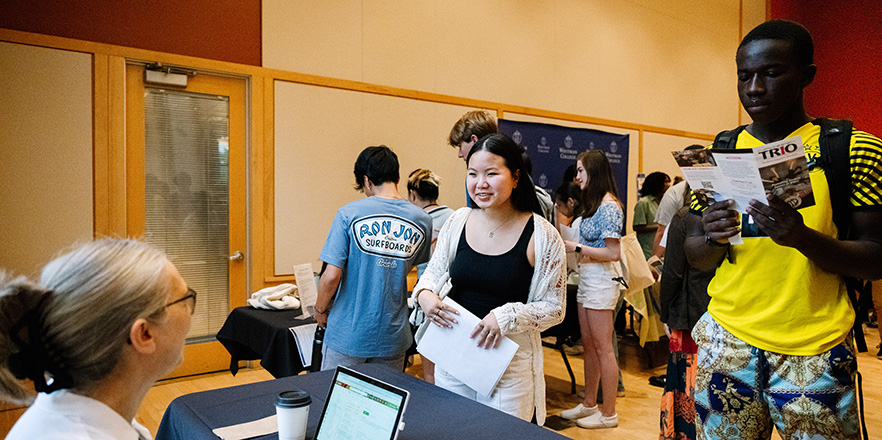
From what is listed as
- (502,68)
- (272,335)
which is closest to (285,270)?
(272,335)

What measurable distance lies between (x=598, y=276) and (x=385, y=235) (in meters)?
1.64

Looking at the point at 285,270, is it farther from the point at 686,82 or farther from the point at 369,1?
the point at 686,82

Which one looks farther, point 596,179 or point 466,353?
point 596,179

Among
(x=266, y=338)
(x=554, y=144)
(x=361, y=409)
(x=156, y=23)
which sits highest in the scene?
(x=156, y=23)

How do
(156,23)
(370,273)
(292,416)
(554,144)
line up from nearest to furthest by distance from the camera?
1. (292,416)
2. (370,273)
3. (156,23)
4. (554,144)

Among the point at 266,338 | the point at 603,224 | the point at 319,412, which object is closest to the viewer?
the point at 319,412

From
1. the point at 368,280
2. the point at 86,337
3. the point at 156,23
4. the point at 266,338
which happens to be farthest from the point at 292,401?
the point at 156,23

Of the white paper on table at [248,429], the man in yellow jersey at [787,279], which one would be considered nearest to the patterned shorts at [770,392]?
the man in yellow jersey at [787,279]

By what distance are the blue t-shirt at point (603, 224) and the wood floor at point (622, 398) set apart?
1149 mm

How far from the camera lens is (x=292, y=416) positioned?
4.48ft

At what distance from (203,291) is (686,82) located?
7082 millimetres

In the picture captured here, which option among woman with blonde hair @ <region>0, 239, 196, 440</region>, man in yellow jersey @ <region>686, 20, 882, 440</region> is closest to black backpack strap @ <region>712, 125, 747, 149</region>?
man in yellow jersey @ <region>686, 20, 882, 440</region>

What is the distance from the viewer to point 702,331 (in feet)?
4.88

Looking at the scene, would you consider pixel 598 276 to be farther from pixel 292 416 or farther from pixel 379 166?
pixel 292 416
